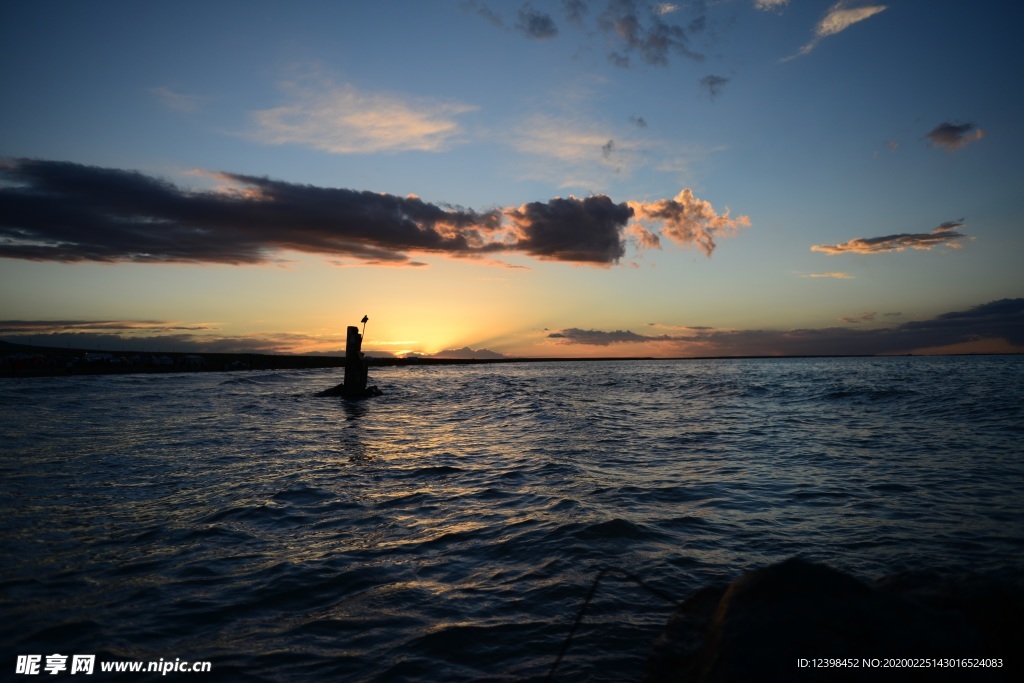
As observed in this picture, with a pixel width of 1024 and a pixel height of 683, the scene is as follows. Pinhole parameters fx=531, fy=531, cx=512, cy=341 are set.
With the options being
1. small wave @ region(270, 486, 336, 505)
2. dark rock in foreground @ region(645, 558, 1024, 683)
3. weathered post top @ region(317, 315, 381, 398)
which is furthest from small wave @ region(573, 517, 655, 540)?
weathered post top @ region(317, 315, 381, 398)

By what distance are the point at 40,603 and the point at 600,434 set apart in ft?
54.7

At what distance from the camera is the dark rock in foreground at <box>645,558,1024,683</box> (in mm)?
3258

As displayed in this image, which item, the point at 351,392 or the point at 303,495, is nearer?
the point at 303,495

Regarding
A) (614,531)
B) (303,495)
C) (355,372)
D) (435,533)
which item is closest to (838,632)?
(614,531)

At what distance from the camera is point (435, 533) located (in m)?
8.16

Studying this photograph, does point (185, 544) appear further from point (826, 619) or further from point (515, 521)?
point (826, 619)

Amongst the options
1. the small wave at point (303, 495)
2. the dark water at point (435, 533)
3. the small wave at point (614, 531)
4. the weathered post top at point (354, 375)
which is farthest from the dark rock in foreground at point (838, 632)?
the weathered post top at point (354, 375)

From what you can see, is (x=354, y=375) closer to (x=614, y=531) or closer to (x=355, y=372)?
(x=355, y=372)

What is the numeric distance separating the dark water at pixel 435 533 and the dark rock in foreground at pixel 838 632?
46.3 inches

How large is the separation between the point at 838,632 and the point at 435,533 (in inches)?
231

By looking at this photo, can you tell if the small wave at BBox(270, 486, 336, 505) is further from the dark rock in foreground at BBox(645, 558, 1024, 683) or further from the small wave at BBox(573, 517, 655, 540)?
the dark rock in foreground at BBox(645, 558, 1024, 683)

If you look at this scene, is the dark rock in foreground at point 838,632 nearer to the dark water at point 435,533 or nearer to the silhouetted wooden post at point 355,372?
the dark water at point 435,533

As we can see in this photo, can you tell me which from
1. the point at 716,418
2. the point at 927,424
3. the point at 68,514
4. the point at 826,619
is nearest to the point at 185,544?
the point at 68,514

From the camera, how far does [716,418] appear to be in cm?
2458
